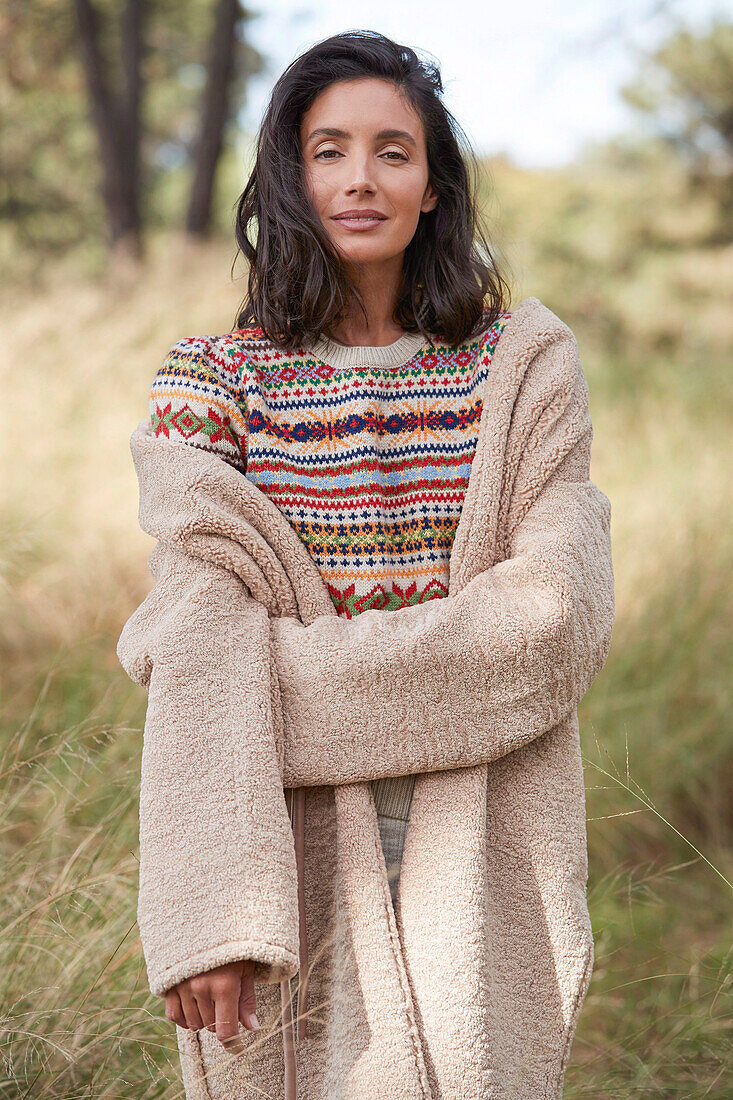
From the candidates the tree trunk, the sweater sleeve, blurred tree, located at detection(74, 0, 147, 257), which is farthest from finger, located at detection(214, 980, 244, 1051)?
the tree trunk

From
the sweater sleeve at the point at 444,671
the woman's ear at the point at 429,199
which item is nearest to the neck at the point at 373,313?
the woman's ear at the point at 429,199

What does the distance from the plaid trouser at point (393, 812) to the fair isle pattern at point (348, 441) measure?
0.23 m

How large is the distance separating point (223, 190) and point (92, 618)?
496 inches

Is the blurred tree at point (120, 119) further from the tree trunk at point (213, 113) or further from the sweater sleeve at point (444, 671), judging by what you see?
the sweater sleeve at point (444, 671)

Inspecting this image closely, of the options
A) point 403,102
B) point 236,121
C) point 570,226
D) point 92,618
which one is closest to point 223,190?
point 236,121

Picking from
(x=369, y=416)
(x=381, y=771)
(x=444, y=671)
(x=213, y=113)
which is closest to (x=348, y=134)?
(x=369, y=416)

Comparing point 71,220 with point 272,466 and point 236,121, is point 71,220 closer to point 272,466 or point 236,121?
point 236,121

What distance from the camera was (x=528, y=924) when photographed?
1.31 m

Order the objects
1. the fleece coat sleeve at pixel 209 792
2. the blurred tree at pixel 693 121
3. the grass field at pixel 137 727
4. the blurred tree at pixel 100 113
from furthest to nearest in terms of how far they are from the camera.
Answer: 1. the blurred tree at pixel 693 121
2. the blurred tree at pixel 100 113
3. the grass field at pixel 137 727
4. the fleece coat sleeve at pixel 209 792

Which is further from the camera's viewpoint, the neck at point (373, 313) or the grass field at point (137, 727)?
the grass field at point (137, 727)

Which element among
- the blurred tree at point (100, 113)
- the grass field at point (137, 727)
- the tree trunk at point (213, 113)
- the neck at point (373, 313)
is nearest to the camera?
the neck at point (373, 313)

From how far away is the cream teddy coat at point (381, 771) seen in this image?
118cm

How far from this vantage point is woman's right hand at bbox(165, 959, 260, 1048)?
1.12 m

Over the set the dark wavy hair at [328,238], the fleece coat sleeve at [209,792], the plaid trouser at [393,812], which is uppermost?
the dark wavy hair at [328,238]
